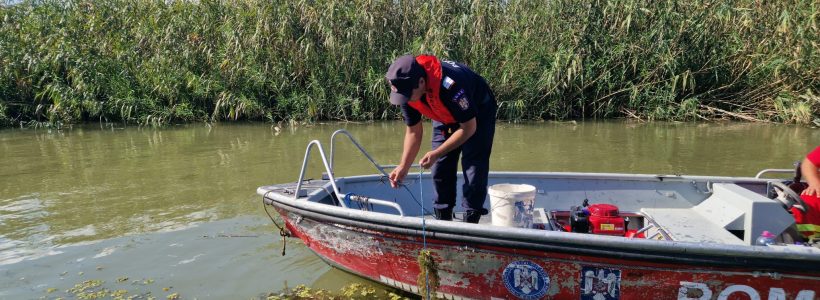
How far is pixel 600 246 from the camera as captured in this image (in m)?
3.13

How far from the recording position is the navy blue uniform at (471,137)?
3.43 meters

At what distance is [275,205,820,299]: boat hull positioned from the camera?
310cm

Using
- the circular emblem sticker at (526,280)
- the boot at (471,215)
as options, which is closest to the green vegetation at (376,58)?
the boot at (471,215)

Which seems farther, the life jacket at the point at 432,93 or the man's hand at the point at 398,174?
the man's hand at the point at 398,174

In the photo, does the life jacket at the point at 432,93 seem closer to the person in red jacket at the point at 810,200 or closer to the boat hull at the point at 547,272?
the boat hull at the point at 547,272

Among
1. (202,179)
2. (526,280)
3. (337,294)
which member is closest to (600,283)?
(526,280)

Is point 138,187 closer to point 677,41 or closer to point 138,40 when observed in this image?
point 138,40

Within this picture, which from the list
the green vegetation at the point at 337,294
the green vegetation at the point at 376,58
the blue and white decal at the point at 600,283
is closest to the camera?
the blue and white decal at the point at 600,283

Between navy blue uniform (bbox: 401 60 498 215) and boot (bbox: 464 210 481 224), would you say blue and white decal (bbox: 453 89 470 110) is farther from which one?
boot (bbox: 464 210 481 224)

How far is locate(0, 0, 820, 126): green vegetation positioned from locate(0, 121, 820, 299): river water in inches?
23.7

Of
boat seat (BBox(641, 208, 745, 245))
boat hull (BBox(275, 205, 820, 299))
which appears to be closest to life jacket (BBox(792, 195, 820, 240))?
boat seat (BBox(641, 208, 745, 245))

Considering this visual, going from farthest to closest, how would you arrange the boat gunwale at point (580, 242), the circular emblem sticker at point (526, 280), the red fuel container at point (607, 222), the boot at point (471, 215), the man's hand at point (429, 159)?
the red fuel container at point (607, 222), the boot at point (471, 215), the man's hand at point (429, 159), the circular emblem sticker at point (526, 280), the boat gunwale at point (580, 242)

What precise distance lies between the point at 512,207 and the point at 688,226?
125 cm

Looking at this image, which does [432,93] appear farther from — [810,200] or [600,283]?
[810,200]
